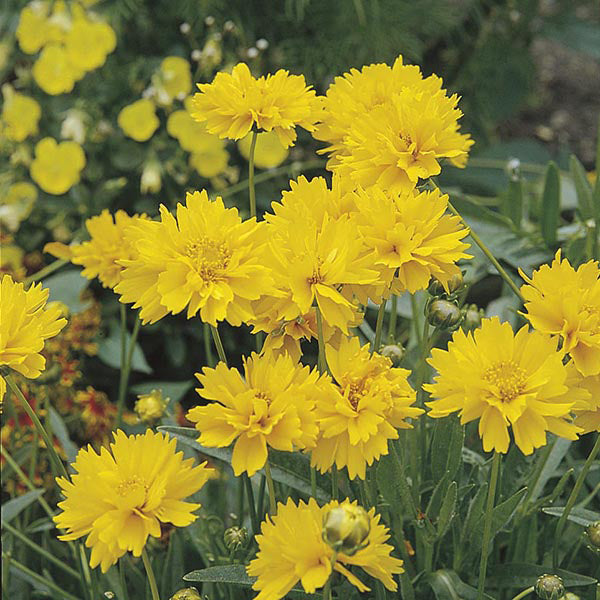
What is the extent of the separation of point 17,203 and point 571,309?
1.19 meters

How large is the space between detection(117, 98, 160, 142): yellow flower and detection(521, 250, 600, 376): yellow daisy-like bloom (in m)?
1.04

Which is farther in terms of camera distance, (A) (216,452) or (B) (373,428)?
(A) (216,452)

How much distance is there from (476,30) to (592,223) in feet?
3.52

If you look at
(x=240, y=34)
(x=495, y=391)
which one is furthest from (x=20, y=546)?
(x=240, y=34)

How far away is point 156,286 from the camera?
0.64 meters

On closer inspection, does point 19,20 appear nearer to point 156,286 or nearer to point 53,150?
point 53,150

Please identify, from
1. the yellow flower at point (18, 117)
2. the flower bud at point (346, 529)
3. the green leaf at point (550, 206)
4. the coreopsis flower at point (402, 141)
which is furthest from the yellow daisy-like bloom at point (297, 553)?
the yellow flower at point (18, 117)

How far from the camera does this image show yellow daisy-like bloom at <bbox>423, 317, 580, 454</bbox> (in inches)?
23.1

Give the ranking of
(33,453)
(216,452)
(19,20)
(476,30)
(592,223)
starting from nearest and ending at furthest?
(216,452) < (33,453) < (592,223) < (19,20) < (476,30)

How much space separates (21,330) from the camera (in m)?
0.65

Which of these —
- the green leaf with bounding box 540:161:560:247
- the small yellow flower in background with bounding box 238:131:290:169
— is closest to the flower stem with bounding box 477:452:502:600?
the green leaf with bounding box 540:161:560:247

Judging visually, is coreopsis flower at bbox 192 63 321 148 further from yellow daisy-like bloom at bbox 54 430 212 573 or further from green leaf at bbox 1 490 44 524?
green leaf at bbox 1 490 44 524

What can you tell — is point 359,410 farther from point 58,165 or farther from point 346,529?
point 58,165

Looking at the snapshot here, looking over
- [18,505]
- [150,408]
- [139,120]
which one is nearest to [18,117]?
[139,120]
